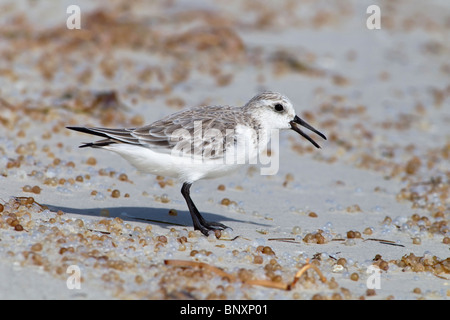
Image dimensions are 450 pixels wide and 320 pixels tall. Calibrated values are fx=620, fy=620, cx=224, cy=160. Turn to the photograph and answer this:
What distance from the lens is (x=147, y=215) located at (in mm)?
5672

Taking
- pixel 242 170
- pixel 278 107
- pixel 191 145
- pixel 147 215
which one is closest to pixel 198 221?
pixel 147 215

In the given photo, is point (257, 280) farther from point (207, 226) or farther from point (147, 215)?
point (147, 215)

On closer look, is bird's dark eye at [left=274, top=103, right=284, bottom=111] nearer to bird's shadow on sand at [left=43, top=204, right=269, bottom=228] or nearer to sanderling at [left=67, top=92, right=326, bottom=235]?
sanderling at [left=67, top=92, right=326, bottom=235]

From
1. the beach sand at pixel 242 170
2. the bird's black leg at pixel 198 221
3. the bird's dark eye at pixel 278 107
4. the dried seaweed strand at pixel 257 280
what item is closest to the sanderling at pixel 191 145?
the bird's black leg at pixel 198 221

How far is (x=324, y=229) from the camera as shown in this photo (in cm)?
580

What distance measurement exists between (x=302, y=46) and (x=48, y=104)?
6.50 metres

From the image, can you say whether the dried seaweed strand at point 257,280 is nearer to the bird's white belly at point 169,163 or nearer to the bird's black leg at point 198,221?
the bird's black leg at point 198,221

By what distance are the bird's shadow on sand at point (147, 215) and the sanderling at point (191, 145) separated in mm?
319

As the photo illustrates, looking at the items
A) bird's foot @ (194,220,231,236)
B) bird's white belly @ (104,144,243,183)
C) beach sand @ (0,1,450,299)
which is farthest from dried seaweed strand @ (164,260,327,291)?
bird's white belly @ (104,144,243,183)

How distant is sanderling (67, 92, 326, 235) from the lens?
5285 millimetres
